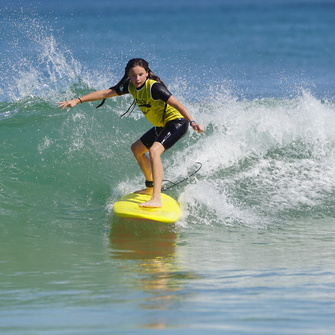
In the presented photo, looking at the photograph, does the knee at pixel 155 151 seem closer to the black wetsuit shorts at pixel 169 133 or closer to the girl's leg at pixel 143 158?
the black wetsuit shorts at pixel 169 133

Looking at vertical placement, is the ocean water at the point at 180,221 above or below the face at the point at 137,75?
below

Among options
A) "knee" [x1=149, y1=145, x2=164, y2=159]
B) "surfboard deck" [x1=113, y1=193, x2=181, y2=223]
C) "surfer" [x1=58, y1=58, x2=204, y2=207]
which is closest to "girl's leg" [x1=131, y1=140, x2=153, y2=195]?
"surfer" [x1=58, y1=58, x2=204, y2=207]

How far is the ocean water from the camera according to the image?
10.7ft

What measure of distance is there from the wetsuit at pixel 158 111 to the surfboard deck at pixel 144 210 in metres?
0.57

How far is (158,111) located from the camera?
626cm

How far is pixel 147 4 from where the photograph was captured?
42.6m

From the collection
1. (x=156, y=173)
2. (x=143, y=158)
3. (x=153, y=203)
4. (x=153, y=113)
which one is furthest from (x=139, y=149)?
(x=153, y=203)

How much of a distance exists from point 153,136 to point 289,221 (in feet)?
5.47

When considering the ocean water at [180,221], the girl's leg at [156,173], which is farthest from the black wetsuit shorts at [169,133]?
the ocean water at [180,221]

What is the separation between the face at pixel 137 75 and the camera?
5.93 metres

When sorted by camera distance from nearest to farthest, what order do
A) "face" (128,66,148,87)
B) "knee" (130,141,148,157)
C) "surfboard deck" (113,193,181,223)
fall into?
"surfboard deck" (113,193,181,223), "face" (128,66,148,87), "knee" (130,141,148,157)

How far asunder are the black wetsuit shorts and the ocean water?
805 mm

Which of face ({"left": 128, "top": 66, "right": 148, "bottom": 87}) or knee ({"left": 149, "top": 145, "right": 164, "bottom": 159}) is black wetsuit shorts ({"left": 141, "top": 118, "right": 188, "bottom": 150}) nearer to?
knee ({"left": 149, "top": 145, "right": 164, "bottom": 159})

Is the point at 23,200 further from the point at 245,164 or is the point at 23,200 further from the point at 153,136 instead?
the point at 245,164
